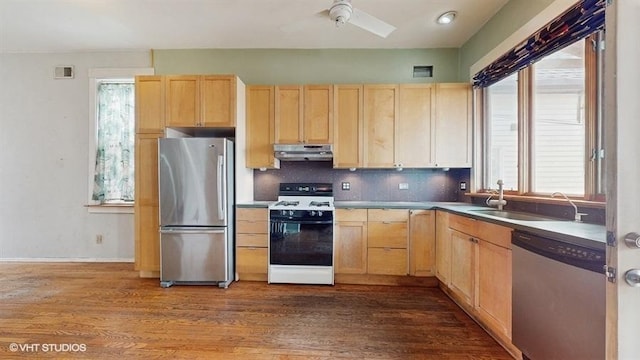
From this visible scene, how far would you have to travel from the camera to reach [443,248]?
3064 millimetres

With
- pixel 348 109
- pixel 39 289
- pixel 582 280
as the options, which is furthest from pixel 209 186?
pixel 582 280

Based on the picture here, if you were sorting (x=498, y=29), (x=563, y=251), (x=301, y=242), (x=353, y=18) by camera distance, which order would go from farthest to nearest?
(x=301, y=242) → (x=498, y=29) → (x=353, y=18) → (x=563, y=251)

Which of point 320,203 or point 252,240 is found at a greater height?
point 320,203

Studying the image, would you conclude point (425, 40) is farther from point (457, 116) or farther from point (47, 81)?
point (47, 81)

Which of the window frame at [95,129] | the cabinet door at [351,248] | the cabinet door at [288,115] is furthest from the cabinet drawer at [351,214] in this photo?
the window frame at [95,129]

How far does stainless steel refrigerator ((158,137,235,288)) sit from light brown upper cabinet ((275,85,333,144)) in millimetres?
808

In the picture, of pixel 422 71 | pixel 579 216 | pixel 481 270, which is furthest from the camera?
pixel 422 71

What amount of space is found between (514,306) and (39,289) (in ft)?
14.7

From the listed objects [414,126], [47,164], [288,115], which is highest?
[288,115]

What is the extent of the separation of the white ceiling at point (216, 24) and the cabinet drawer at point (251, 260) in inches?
102

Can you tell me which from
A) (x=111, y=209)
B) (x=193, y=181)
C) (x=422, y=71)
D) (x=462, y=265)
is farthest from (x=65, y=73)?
(x=462, y=265)

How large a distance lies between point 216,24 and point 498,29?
10.0 feet

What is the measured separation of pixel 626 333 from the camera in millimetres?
883

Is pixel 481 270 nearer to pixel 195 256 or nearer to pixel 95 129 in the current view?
pixel 195 256
